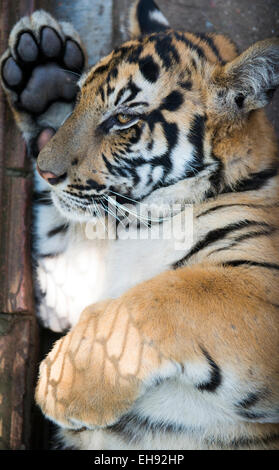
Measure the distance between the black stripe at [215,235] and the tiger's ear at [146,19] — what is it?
824 mm

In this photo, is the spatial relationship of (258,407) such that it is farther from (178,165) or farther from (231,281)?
(178,165)

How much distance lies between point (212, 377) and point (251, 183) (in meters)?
0.61

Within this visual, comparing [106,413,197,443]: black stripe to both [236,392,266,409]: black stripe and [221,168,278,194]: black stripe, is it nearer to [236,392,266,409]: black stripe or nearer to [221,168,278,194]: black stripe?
[236,392,266,409]: black stripe

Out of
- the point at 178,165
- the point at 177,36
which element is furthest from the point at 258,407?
the point at 177,36

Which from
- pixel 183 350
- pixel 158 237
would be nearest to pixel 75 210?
pixel 158 237

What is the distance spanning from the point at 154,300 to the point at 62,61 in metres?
0.95

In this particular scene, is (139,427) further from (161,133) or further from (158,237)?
(161,133)

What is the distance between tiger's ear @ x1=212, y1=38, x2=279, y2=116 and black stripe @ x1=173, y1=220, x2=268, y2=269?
0.33 metres

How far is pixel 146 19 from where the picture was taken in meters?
1.75

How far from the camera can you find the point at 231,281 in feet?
4.16

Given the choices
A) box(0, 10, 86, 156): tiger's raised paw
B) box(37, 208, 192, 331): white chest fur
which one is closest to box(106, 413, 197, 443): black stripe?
box(37, 208, 192, 331): white chest fur

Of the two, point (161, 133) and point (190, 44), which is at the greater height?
point (190, 44)

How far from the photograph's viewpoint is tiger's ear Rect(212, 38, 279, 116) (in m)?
1.27

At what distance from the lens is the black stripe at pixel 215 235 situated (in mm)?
1411
